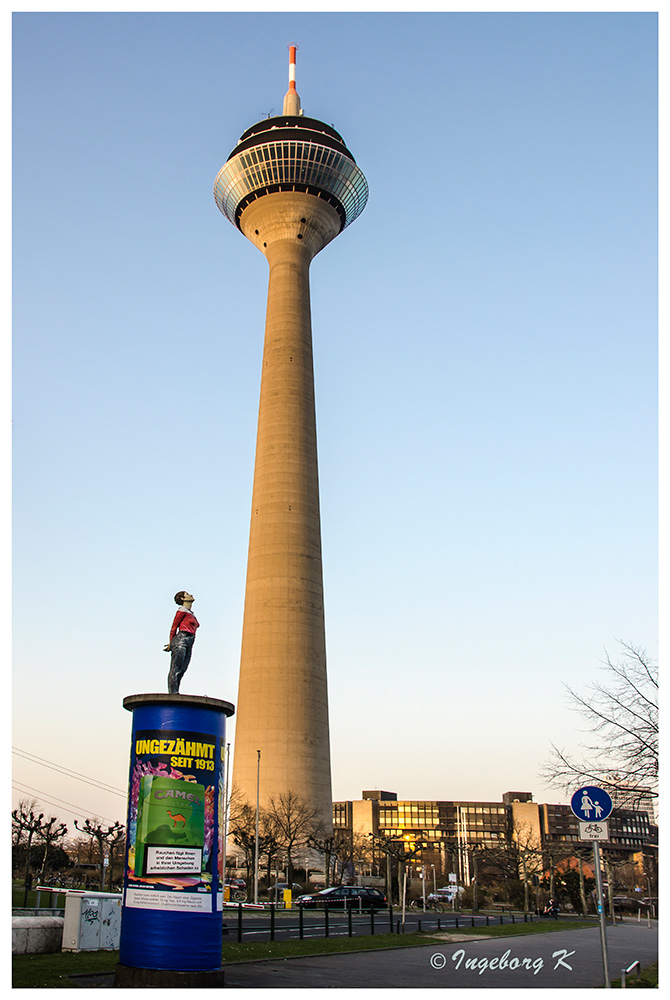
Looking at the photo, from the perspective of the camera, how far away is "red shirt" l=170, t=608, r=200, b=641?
16.9 meters

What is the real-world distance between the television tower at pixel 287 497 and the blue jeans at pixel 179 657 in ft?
170

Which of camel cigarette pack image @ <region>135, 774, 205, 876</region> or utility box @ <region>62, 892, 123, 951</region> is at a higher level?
camel cigarette pack image @ <region>135, 774, 205, 876</region>

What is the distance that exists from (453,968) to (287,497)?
58728 mm

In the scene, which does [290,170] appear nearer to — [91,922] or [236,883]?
[236,883]

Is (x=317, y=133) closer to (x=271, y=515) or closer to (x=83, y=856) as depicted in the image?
(x=271, y=515)

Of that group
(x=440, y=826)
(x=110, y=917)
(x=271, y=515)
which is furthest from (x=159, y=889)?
(x=440, y=826)

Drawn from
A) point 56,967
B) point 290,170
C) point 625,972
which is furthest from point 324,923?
point 290,170

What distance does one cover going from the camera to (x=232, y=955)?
2072 cm

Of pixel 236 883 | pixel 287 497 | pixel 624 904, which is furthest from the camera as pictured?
pixel 624 904

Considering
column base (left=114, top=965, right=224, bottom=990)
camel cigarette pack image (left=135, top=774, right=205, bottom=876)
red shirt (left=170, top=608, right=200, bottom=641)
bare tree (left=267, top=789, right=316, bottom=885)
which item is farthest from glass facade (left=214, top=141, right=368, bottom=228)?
column base (left=114, top=965, right=224, bottom=990)

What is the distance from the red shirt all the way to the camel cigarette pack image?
2.89 meters

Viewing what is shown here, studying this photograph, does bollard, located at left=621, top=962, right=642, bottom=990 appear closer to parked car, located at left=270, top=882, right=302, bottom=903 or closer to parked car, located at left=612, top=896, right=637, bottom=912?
parked car, located at left=270, top=882, right=302, bottom=903

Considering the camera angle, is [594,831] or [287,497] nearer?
[594,831]

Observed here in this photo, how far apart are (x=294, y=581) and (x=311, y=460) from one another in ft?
37.3
